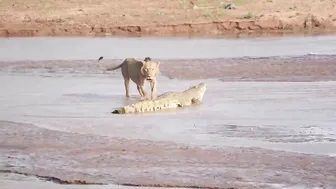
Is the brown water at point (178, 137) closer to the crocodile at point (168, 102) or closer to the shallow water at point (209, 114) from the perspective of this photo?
the shallow water at point (209, 114)

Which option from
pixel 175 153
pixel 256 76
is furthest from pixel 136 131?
pixel 256 76

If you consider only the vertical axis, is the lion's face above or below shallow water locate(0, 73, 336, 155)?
above

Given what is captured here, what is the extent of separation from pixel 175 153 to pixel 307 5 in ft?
75.7

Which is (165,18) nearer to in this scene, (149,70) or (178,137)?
(149,70)

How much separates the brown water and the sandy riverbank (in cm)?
1246

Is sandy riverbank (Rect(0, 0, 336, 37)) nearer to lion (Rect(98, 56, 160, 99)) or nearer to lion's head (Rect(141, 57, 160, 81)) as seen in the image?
lion (Rect(98, 56, 160, 99))

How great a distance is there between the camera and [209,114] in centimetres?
1311

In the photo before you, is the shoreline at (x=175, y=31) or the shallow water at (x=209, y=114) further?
the shoreline at (x=175, y=31)

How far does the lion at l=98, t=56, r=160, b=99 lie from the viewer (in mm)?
14438

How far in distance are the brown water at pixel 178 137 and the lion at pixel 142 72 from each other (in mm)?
280

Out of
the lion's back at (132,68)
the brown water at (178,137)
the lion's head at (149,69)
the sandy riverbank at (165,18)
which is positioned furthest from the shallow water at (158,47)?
the lion's head at (149,69)

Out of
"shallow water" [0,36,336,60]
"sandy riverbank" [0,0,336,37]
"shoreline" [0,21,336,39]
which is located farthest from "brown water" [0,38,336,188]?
"sandy riverbank" [0,0,336,37]

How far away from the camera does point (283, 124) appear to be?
12148 millimetres

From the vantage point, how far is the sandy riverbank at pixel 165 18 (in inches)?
1154
